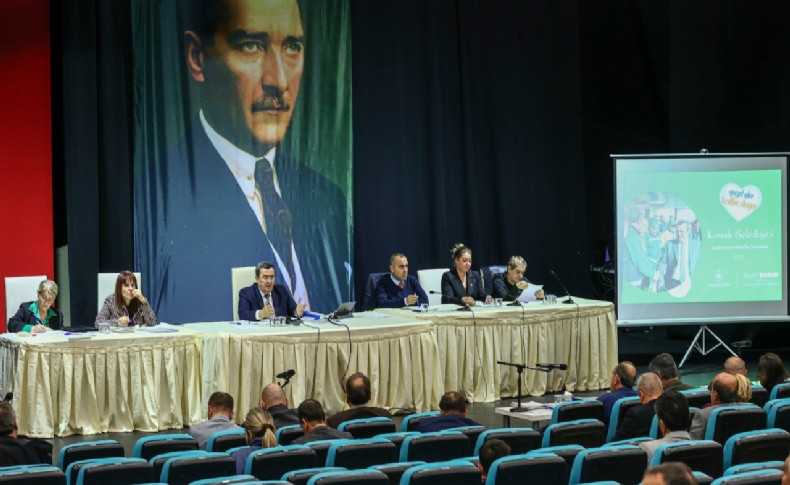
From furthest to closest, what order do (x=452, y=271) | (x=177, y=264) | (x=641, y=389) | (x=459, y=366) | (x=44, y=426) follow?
(x=177, y=264)
(x=452, y=271)
(x=459, y=366)
(x=44, y=426)
(x=641, y=389)

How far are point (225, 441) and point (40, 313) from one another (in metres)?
3.65

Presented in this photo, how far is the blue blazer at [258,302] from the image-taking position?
958cm

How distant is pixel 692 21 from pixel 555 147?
6.43 feet

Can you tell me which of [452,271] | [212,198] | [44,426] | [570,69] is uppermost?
[570,69]

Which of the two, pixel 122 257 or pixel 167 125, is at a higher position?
pixel 167 125

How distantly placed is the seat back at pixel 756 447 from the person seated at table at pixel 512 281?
518 centimetres

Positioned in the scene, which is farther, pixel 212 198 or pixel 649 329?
pixel 649 329

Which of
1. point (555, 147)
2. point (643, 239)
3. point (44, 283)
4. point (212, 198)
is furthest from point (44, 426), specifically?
point (555, 147)

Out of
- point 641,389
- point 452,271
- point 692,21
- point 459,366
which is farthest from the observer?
point 692,21

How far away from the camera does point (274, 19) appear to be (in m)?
11.8

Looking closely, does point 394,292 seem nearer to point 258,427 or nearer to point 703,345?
point 703,345

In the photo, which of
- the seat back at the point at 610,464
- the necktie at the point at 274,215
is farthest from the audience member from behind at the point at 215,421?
the necktie at the point at 274,215

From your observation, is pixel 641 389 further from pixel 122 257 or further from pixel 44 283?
pixel 122 257

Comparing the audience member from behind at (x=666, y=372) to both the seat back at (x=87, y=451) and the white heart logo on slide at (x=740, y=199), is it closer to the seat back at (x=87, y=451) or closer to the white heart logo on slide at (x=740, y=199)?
the seat back at (x=87, y=451)
